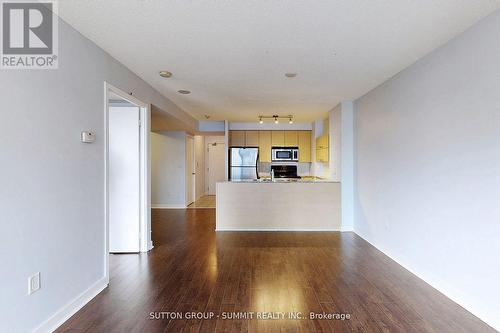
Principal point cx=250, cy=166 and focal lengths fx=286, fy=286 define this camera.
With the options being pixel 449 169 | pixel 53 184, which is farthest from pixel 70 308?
pixel 449 169

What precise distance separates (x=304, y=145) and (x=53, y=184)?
672 cm

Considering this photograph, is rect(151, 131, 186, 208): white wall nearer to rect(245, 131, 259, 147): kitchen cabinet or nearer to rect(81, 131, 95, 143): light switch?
rect(245, 131, 259, 147): kitchen cabinet

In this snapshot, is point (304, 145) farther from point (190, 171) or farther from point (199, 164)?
point (199, 164)

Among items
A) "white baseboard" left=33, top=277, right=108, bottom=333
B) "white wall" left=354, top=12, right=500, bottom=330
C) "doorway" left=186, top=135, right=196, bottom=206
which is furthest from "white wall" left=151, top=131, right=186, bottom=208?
"white wall" left=354, top=12, right=500, bottom=330

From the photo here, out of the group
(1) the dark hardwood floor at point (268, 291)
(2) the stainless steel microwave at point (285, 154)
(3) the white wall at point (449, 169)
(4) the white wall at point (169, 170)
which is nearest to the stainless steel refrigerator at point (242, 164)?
(2) the stainless steel microwave at point (285, 154)

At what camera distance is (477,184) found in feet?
7.82

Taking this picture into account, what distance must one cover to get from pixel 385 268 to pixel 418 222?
709 millimetres

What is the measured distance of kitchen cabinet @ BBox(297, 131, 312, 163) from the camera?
8148 mm

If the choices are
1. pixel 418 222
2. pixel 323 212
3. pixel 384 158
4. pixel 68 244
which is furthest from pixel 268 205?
pixel 68 244

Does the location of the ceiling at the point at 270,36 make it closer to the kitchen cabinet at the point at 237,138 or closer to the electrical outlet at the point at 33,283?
the electrical outlet at the point at 33,283

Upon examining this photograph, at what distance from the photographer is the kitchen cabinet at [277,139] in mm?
8141

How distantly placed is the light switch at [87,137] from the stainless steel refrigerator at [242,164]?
5.31 meters

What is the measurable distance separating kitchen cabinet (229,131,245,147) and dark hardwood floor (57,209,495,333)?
403 centimetres

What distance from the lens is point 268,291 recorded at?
2.83m
